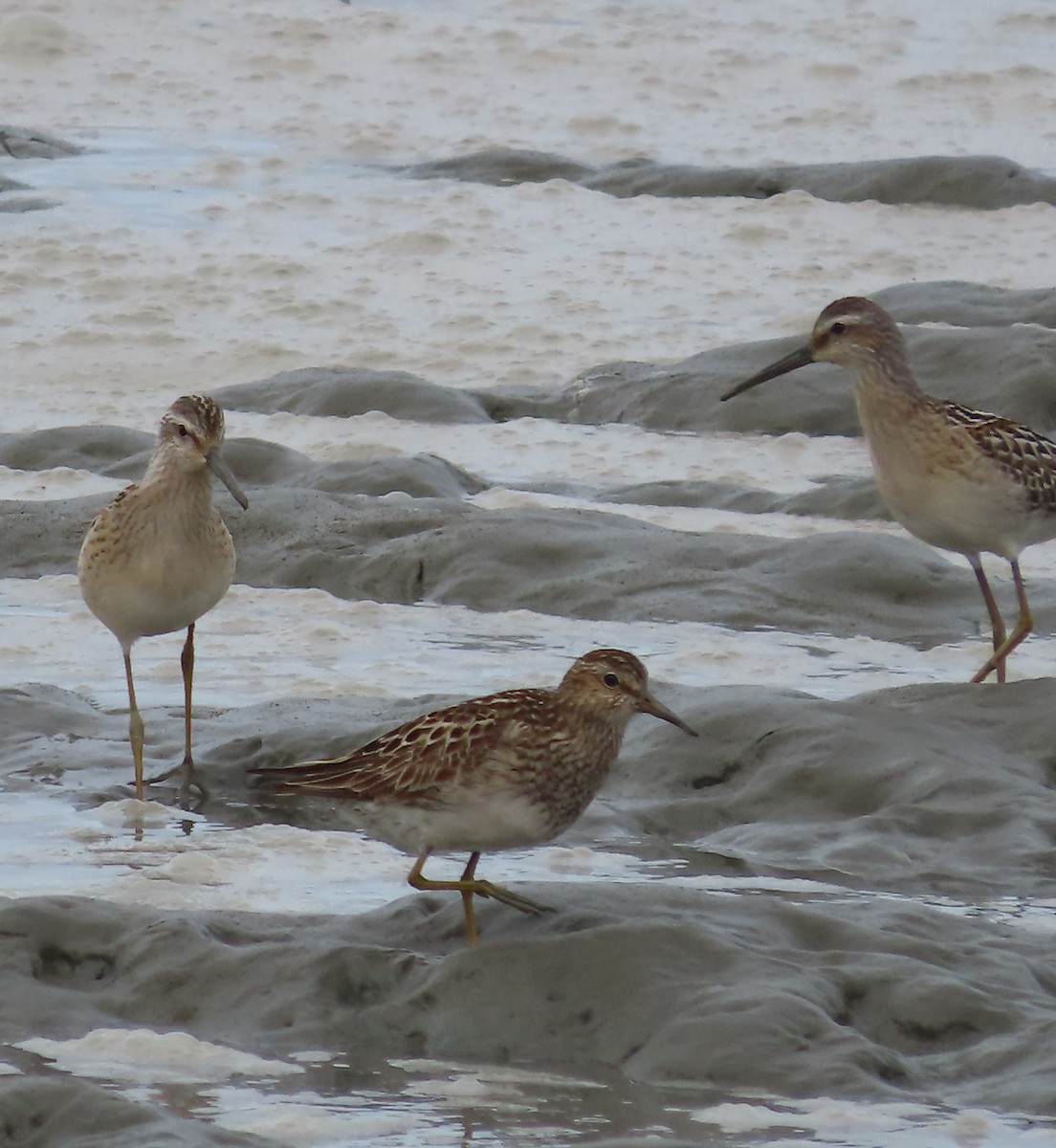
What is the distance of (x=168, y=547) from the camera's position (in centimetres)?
736

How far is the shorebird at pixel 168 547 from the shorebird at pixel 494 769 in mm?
1453

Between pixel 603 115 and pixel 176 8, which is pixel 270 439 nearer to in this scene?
pixel 603 115

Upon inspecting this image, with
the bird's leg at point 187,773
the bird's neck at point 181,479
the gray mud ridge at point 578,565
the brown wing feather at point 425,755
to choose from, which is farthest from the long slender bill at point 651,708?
the gray mud ridge at point 578,565

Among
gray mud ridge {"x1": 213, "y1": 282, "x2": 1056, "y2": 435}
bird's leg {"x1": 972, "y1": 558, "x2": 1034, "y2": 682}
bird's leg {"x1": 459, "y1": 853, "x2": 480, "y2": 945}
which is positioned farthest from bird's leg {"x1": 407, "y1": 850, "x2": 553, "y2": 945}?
gray mud ridge {"x1": 213, "y1": 282, "x2": 1056, "y2": 435}

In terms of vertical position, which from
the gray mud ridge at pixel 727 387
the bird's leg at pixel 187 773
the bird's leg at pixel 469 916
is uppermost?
the gray mud ridge at pixel 727 387

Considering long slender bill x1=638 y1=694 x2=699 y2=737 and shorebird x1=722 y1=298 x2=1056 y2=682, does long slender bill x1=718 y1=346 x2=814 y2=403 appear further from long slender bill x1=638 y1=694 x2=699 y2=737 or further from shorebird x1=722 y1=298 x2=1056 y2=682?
long slender bill x1=638 y1=694 x2=699 y2=737

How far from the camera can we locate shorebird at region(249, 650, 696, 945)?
572 cm

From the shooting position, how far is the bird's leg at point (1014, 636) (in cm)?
812

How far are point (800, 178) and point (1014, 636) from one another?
8.11 m

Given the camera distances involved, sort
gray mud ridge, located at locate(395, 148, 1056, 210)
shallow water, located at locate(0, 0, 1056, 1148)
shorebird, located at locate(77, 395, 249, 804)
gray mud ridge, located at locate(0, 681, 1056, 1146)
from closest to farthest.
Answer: gray mud ridge, located at locate(0, 681, 1056, 1146) → shallow water, located at locate(0, 0, 1056, 1148) → shorebird, located at locate(77, 395, 249, 804) → gray mud ridge, located at locate(395, 148, 1056, 210)

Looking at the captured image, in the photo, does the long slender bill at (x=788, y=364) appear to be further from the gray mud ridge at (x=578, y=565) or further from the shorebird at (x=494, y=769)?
the shorebird at (x=494, y=769)

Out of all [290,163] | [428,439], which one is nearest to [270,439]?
[428,439]

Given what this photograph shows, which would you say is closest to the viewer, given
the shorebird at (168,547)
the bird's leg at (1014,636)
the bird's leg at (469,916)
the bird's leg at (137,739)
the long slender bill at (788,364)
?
the bird's leg at (469,916)

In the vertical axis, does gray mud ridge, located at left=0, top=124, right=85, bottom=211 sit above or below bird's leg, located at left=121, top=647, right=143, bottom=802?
above
